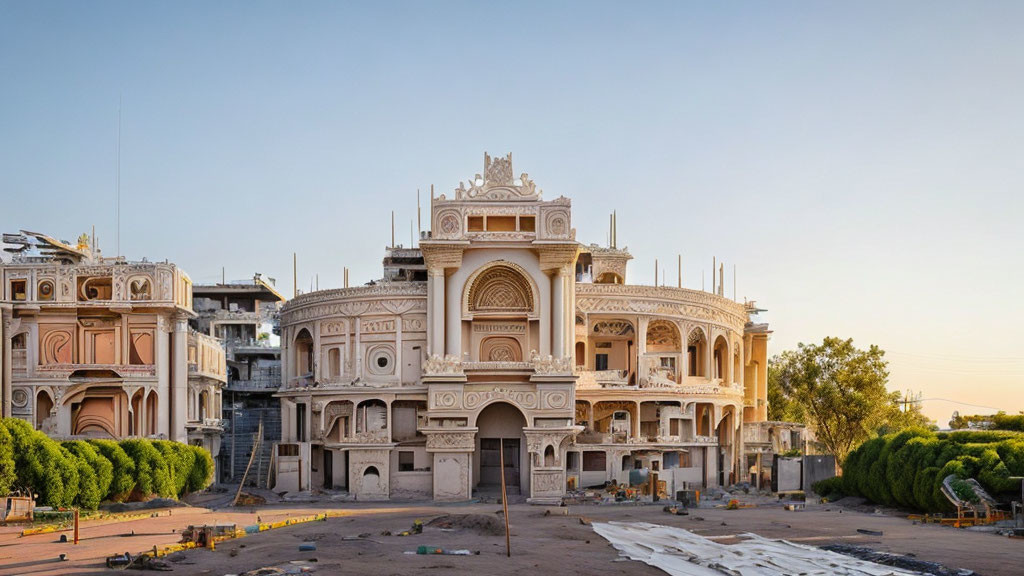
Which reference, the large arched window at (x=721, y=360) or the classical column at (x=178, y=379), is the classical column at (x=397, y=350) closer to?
the classical column at (x=178, y=379)

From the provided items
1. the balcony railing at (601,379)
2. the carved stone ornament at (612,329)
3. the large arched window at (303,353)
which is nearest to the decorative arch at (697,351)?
the carved stone ornament at (612,329)

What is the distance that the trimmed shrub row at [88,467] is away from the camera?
139ft

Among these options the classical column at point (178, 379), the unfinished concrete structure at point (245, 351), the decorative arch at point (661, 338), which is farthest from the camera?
the unfinished concrete structure at point (245, 351)

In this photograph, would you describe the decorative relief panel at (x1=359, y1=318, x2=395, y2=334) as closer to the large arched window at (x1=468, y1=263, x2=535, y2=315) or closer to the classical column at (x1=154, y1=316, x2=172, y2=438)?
the large arched window at (x1=468, y1=263, x2=535, y2=315)

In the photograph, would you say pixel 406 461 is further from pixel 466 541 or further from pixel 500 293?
pixel 466 541

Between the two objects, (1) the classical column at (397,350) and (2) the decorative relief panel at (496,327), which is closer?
(1) the classical column at (397,350)

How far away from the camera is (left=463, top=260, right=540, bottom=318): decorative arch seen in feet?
194

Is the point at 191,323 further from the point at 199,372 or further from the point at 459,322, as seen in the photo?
the point at 459,322

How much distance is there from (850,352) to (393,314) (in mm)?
35055

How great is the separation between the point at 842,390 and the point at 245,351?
161 ft

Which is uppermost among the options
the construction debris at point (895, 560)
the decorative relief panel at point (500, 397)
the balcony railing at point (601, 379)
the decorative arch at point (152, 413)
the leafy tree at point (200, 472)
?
the balcony railing at point (601, 379)

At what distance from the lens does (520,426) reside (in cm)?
5831

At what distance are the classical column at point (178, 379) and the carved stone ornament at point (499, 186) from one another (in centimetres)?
1721

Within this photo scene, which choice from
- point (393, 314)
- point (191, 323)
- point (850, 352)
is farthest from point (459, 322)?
point (191, 323)
